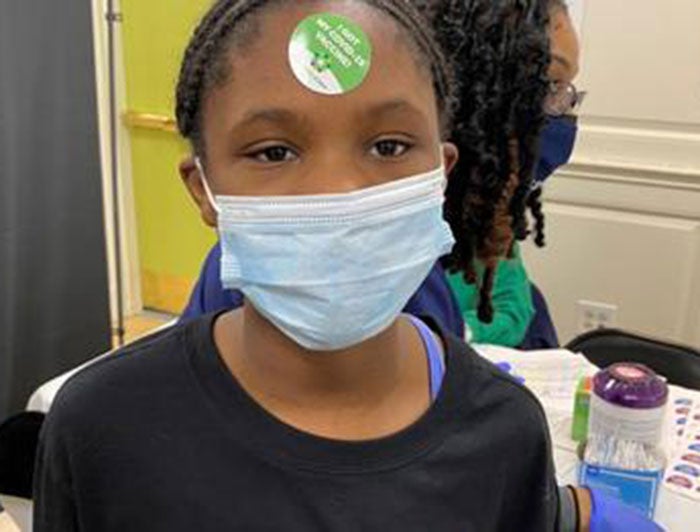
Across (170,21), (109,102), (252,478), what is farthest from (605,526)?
(170,21)

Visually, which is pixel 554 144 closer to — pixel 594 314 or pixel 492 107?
pixel 492 107

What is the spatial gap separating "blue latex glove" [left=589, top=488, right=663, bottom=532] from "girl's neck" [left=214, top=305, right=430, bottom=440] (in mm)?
305

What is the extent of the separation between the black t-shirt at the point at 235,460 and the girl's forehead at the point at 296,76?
9.5 inches

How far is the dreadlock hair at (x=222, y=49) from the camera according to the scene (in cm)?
76

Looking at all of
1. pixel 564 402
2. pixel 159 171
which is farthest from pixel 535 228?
pixel 159 171

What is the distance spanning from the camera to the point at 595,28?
2600 millimetres

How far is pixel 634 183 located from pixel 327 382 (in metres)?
2.08

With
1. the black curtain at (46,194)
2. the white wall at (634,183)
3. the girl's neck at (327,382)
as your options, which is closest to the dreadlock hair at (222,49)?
the girl's neck at (327,382)

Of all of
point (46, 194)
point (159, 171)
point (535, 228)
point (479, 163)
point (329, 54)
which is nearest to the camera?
point (329, 54)

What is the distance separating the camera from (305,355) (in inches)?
31.7

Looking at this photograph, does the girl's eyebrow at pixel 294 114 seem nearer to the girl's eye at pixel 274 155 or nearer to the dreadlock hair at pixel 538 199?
the girl's eye at pixel 274 155

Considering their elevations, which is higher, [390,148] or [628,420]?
[390,148]

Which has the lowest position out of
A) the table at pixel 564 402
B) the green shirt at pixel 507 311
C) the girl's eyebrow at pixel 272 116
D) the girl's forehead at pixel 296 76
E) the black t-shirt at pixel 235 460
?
the table at pixel 564 402

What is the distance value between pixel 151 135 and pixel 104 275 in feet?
3.06
